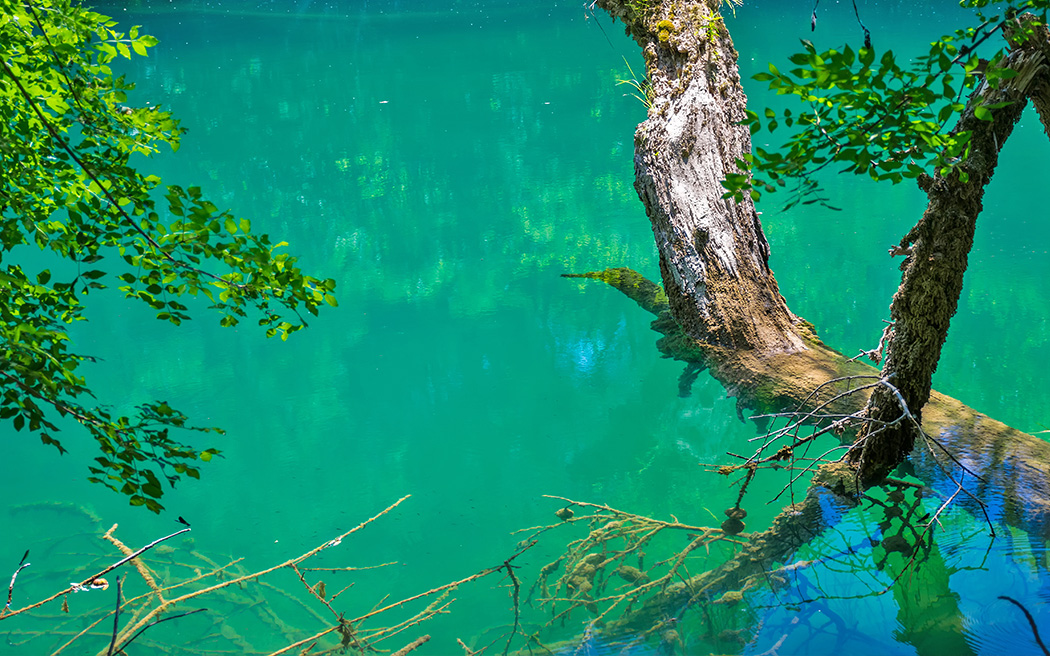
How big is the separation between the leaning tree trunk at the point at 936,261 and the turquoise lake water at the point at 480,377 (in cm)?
73

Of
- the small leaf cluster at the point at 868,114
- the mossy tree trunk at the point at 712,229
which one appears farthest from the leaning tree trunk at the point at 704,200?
the small leaf cluster at the point at 868,114

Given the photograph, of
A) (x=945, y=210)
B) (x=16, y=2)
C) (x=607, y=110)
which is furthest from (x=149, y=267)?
(x=607, y=110)

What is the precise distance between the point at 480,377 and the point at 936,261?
3.16 metres

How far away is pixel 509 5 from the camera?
17625mm

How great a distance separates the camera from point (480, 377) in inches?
199

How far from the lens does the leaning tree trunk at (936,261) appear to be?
213 centimetres

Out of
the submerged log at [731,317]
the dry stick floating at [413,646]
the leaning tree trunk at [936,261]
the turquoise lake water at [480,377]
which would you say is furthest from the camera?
the turquoise lake water at [480,377]

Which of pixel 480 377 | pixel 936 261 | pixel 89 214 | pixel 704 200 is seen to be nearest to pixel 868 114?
pixel 936 261

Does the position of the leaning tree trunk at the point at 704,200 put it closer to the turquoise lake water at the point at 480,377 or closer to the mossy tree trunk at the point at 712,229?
the mossy tree trunk at the point at 712,229

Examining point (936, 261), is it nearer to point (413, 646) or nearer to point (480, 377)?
point (413, 646)

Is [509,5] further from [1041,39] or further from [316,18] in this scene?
[1041,39]

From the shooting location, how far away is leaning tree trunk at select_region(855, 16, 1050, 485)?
213cm

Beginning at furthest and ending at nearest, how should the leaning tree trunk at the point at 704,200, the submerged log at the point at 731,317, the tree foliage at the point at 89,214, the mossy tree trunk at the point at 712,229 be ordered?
the leaning tree trunk at the point at 704,200 → the mossy tree trunk at the point at 712,229 → the submerged log at the point at 731,317 → the tree foliage at the point at 89,214

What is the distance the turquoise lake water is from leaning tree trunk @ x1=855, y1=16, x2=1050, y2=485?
729 mm
